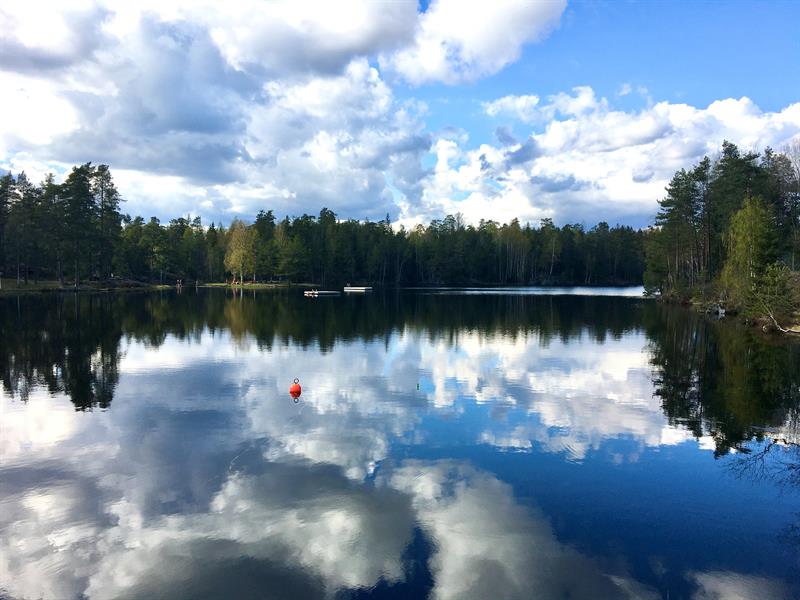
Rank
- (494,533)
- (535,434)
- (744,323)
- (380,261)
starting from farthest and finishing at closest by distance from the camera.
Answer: (380,261)
(744,323)
(535,434)
(494,533)

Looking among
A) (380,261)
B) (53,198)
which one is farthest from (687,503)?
(380,261)

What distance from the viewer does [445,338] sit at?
40375mm

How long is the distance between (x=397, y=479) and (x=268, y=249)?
137 metres

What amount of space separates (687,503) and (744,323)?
1903 inches

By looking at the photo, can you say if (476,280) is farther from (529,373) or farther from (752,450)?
(752,450)

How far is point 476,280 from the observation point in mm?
182375

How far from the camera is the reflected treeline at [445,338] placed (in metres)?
21.2

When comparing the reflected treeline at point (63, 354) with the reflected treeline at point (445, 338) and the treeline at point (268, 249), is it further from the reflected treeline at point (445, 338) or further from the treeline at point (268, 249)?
the treeline at point (268, 249)

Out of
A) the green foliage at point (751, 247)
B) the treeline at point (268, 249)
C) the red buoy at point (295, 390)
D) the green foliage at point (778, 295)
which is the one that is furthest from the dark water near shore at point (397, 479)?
the treeline at point (268, 249)

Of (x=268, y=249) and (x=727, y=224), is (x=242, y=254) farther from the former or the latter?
(x=727, y=224)

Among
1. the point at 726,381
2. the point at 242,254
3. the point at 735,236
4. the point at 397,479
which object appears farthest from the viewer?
the point at 242,254

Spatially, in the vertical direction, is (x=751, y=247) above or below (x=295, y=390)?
above

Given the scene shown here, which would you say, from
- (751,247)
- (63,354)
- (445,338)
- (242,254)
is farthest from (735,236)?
(242,254)

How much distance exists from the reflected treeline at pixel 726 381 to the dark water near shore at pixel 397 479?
0.57 ft
